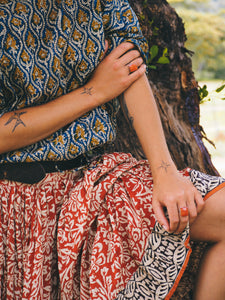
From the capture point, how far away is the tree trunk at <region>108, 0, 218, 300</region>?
98.9 inches

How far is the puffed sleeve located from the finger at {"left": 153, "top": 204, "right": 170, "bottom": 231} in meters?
0.77

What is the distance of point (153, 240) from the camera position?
1444 millimetres

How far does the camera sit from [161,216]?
143 cm

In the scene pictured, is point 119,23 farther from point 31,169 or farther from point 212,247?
point 212,247

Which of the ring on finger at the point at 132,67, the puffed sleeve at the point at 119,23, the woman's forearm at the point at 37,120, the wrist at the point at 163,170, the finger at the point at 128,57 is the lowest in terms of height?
the wrist at the point at 163,170

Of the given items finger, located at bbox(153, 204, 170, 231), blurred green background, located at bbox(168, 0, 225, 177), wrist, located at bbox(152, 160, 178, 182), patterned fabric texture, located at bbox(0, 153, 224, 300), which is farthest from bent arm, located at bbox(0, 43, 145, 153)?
blurred green background, located at bbox(168, 0, 225, 177)

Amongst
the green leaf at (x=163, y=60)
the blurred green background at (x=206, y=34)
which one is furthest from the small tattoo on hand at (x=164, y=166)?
the blurred green background at (x=206, y=34)

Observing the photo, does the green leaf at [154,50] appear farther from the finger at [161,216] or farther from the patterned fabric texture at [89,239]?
the finger at [161,216]

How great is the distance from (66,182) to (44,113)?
12.7 inches

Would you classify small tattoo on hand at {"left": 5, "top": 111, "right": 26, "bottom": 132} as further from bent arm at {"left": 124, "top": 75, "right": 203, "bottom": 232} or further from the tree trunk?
the tree trunk

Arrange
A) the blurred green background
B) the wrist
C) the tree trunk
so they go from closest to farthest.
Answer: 1. the wrist
2. the tree trunk
3. the blurred green background

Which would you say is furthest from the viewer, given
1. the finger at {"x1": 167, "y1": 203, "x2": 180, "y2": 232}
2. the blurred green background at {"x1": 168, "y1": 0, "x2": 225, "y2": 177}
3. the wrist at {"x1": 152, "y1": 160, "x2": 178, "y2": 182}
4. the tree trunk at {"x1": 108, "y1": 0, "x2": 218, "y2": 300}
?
the blurred green background at {"x1": 168, "y1": 0, "x2": 225, "y2": 177}

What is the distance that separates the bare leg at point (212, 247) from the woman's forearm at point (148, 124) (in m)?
0.23

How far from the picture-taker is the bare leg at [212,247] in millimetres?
1409
